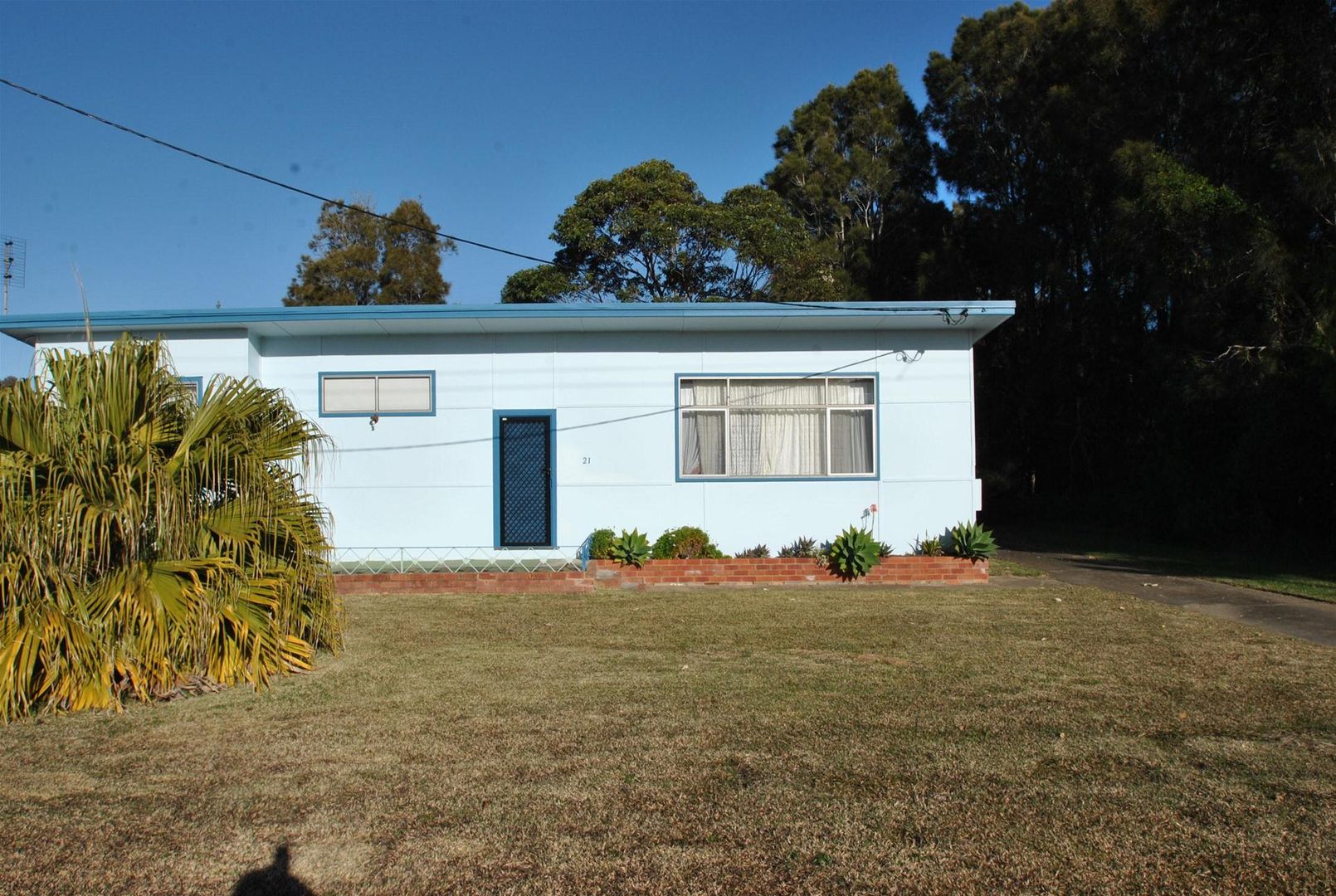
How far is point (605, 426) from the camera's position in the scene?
1270cm

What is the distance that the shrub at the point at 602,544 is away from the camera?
12.0m

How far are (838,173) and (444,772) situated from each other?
2984cm

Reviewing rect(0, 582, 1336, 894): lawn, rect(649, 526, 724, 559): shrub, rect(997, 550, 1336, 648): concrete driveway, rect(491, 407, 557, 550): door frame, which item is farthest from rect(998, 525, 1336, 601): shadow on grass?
rect(491, 407, 557, 550): door frame

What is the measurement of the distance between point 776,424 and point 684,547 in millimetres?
2116

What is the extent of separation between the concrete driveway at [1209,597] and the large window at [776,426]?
3.23m

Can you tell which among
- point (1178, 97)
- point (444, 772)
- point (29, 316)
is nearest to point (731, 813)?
point (444, 772)

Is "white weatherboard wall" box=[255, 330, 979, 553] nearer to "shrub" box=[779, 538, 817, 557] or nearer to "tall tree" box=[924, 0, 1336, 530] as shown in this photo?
"shrub" box=[779, 538, 817, 557]

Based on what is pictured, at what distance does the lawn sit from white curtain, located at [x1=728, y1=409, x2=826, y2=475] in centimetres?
509

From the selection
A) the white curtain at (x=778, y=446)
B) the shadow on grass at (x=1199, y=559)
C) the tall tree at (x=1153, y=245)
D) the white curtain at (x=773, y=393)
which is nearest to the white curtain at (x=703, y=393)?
the white curtain at (x=773, y=393)

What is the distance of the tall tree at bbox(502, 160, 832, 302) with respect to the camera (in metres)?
28.6

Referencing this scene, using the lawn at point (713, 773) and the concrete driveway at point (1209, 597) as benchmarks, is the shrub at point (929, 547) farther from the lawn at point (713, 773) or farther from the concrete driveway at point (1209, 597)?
the lawn at point (713, 773)

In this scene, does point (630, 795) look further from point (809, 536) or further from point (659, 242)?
point (659, 242)

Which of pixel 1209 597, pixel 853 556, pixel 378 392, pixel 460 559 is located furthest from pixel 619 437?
pixel 1209 597

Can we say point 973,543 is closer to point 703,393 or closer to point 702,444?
point 702,444
